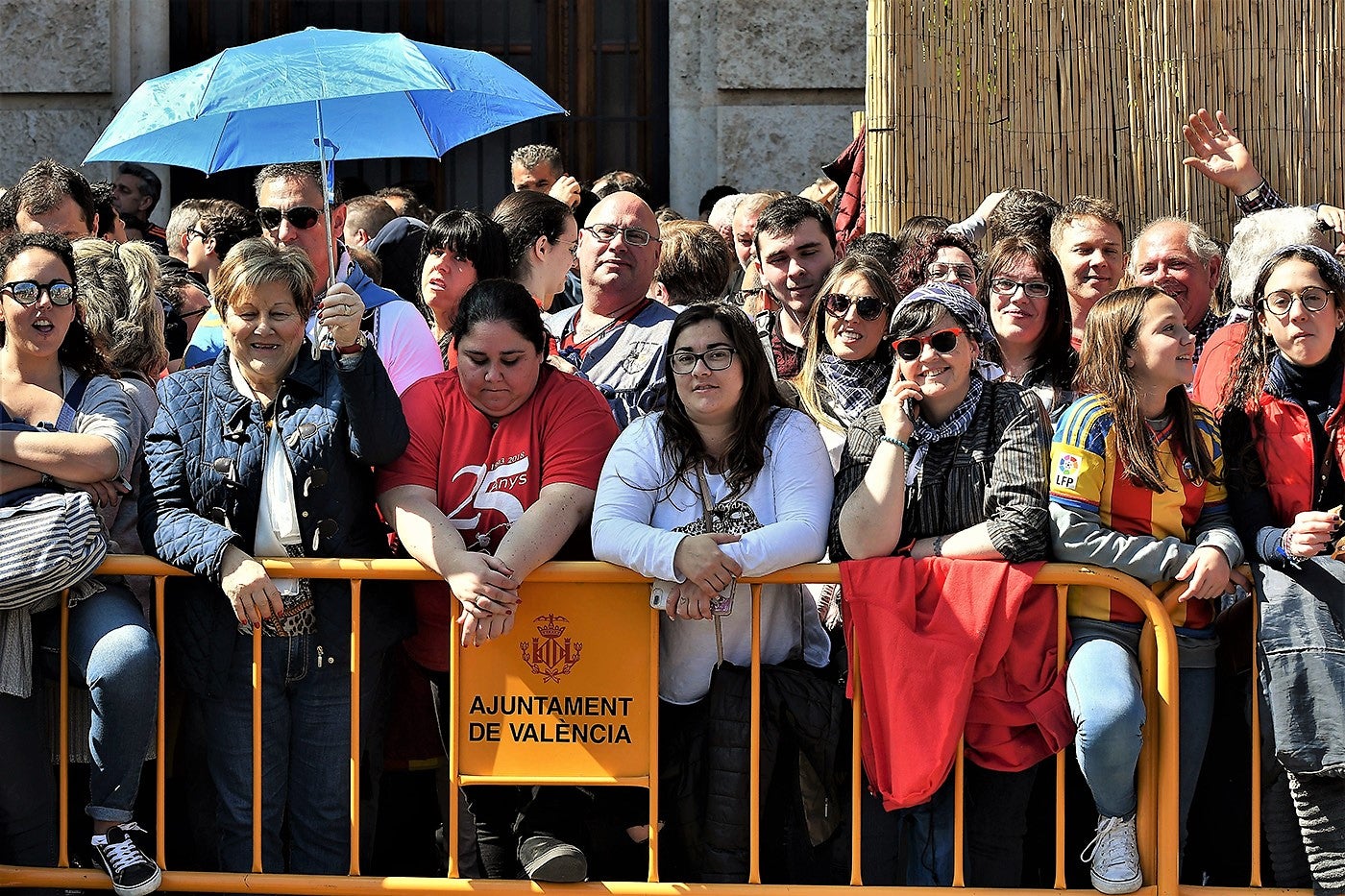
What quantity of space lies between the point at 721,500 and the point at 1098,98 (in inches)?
140

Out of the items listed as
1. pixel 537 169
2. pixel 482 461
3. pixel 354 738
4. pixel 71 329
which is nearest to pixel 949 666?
pixel 482 461

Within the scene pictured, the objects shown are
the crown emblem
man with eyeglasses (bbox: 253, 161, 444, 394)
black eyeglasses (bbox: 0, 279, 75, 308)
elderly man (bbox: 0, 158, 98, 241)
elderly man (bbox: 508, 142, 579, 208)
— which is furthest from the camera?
elderly man (bbox: 508, 142, 579, 208)

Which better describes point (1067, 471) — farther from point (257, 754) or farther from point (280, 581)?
point (257, 754)

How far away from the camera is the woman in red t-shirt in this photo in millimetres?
4684

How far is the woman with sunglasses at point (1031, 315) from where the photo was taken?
17.1 feet

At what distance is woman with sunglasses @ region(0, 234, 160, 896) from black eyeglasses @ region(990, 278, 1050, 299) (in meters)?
2.67

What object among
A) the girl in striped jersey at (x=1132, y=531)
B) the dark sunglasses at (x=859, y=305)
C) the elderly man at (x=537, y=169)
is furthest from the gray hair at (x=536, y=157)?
the girl in striped jersey at (x=1132, y=531)

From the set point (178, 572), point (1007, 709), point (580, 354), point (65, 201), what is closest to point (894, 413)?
point (1007, 709)

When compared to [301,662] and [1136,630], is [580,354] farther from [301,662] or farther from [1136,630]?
[1136,630]

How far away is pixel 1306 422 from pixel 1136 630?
77 centimetres

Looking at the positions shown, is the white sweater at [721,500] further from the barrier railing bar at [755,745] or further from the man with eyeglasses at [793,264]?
the man with eyeglasses at [793,264]

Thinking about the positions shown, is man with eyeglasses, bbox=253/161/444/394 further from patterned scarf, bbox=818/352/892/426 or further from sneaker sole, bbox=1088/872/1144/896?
sneaker sole, bbox=1088/872/1144/896

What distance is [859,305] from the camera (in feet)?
17.3

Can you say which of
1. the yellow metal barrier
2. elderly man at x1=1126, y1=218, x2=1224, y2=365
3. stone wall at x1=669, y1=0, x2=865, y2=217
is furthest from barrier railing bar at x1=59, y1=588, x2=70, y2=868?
stone wall at x1=669, y1=0, x2=865, y2=217
